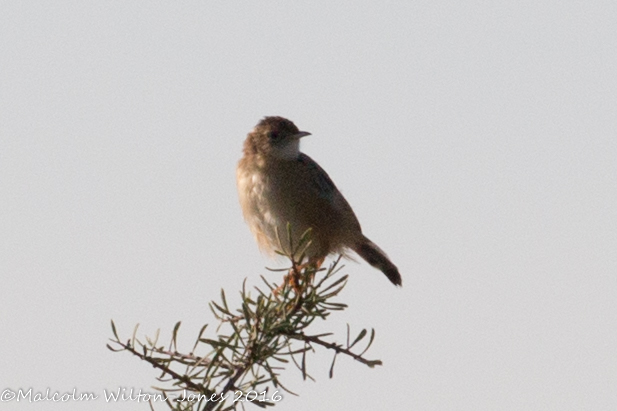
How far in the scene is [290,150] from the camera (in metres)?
9.38

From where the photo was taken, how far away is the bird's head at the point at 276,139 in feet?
30.7

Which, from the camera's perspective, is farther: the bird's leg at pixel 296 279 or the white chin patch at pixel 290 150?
the white chin patch at pixel 290 150

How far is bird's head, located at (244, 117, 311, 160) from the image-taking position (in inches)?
369

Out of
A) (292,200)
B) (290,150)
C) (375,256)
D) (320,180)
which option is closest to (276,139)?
(290,150)

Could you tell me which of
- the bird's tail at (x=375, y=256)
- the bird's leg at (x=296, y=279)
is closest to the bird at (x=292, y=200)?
the bird's tail at (x=375, y=256)

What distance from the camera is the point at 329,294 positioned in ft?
15.9

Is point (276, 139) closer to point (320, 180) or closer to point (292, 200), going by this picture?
point (320, 180)

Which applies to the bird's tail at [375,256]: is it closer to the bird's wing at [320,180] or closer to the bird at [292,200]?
the bird at [292,200]

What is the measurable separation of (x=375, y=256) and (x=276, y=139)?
141 centimetres

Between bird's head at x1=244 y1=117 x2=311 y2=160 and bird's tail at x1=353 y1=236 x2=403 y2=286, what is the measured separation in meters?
1.03

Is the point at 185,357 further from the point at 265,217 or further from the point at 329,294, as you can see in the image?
the point at 265,217

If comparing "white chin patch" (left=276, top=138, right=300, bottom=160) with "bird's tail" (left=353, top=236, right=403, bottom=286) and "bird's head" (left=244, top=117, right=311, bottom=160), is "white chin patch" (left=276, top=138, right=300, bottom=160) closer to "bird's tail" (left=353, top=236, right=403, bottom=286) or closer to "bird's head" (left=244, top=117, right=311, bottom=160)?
"bird's head" (left=244, top=117, right=311, bottom=160)

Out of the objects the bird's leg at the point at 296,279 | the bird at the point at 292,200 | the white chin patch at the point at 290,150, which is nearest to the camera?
the bird's leg at the point at 296,279

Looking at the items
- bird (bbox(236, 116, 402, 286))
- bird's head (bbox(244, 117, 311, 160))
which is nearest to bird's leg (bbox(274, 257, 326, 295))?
bird (bbox(236, 116, 402, 286))
